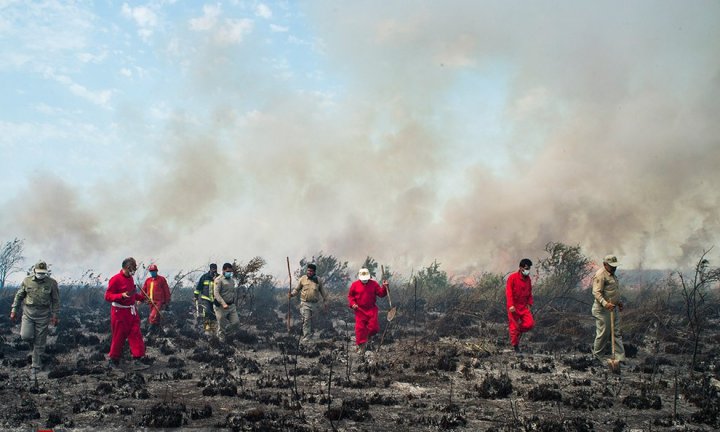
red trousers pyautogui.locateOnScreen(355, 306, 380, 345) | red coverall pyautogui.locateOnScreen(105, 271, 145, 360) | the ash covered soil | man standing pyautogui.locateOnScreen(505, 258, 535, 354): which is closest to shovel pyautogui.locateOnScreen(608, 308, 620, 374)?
the ash covered soil

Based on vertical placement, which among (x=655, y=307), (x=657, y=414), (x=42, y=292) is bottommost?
(x=657, y=414)

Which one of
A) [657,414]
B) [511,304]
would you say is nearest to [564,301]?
[511,304]

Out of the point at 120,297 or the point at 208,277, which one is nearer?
the point at 120,297

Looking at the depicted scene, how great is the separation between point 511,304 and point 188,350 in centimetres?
834

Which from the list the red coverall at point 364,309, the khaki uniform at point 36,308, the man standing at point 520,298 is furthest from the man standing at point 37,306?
the man standing at point 520,298

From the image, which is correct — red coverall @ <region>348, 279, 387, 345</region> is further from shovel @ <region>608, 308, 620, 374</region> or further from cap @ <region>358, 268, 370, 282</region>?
shovel @ <region>608, 308, 620, 374</region>

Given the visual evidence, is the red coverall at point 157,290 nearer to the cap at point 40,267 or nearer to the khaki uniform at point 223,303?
the khaki uniform at point 223,303

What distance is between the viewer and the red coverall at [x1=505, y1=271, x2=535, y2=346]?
11695mm

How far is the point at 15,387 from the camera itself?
9.10 m

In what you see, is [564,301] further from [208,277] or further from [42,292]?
[42,292]

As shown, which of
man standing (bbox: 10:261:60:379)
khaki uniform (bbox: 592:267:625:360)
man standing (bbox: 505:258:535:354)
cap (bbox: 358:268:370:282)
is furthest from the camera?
cap (bbox: 358:268:370:282)

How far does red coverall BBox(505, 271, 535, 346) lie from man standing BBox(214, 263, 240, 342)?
7138 mm

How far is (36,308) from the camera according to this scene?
399 inches

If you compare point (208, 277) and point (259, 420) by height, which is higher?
point (208, 277)
